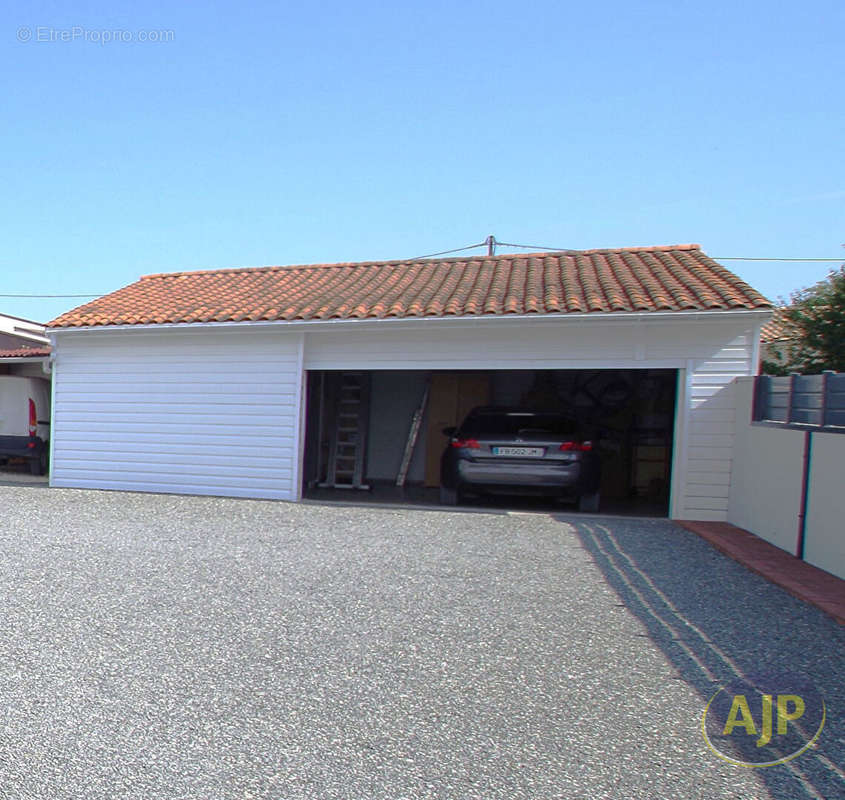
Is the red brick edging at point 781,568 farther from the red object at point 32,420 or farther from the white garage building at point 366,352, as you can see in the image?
the red object at point 32,420

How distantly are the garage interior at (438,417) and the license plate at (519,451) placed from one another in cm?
331

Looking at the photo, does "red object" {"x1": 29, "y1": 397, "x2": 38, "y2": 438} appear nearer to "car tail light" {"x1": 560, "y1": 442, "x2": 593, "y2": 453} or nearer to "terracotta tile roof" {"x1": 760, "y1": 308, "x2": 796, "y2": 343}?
"car tail light" {"x1": 560, "y1": 442, "x2": 593, "y2": 453}

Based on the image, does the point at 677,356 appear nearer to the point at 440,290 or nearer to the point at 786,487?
the point at 786,487

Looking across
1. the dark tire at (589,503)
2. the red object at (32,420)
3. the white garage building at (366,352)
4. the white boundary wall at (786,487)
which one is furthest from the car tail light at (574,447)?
the red object at (32,420)

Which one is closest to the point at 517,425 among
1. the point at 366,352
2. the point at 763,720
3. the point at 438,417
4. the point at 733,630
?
the point at 366,352

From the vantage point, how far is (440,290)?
1123 centimetres

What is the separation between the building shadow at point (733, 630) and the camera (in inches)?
111

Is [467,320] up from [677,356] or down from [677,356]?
up

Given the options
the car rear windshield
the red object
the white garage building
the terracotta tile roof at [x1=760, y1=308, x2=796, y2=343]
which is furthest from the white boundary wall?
the red object

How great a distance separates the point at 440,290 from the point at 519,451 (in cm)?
306

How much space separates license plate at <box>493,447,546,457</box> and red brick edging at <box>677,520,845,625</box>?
2013 millimetres

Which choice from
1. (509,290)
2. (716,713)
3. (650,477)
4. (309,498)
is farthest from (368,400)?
(716,713)

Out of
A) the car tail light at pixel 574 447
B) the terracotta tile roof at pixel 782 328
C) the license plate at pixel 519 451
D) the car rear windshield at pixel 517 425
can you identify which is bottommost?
the license plate at pixel 519 451

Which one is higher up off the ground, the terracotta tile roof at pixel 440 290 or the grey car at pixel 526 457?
the terracotta tile roof at pixel 440 290
